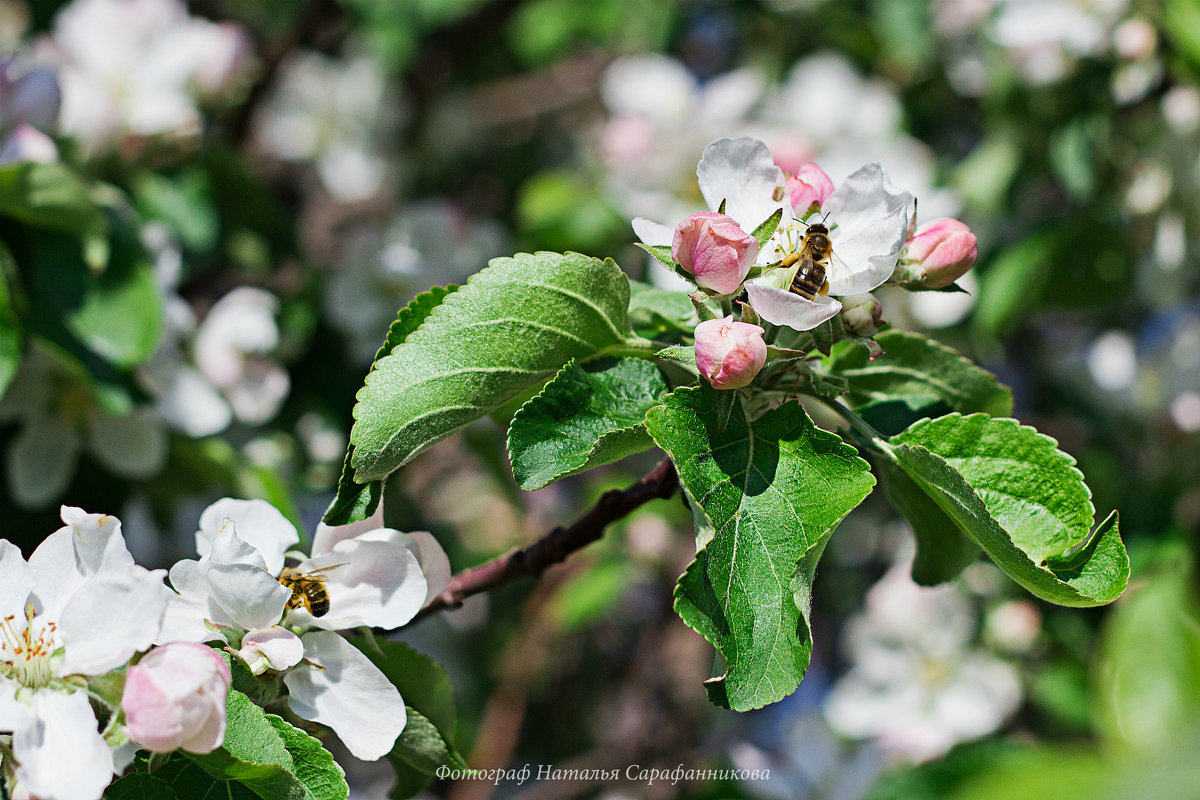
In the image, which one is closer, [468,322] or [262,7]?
[468,322]

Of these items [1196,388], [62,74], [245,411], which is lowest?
[1196,388]

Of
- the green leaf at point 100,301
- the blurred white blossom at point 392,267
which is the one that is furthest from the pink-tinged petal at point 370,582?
the blurred white blossom at point 392,267

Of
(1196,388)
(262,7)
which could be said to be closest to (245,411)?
(262,7)

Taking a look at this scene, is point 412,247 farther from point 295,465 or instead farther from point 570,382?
point 570,382

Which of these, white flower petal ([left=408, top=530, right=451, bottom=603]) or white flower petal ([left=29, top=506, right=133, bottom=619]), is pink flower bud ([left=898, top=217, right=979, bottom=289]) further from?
white flower petal ([left=29, top=506, right=133, bottom=619])

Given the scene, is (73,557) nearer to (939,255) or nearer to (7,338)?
(7,338)

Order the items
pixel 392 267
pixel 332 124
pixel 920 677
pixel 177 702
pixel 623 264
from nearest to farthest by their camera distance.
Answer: pixel 177 702 < pixel 392 267 < pixel 920 677 < pixel 623 264 < pixel 332 124

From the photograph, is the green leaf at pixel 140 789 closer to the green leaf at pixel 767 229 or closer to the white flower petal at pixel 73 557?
the white flower petal at pixel 73 557

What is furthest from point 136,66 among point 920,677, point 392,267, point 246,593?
point 920,677
